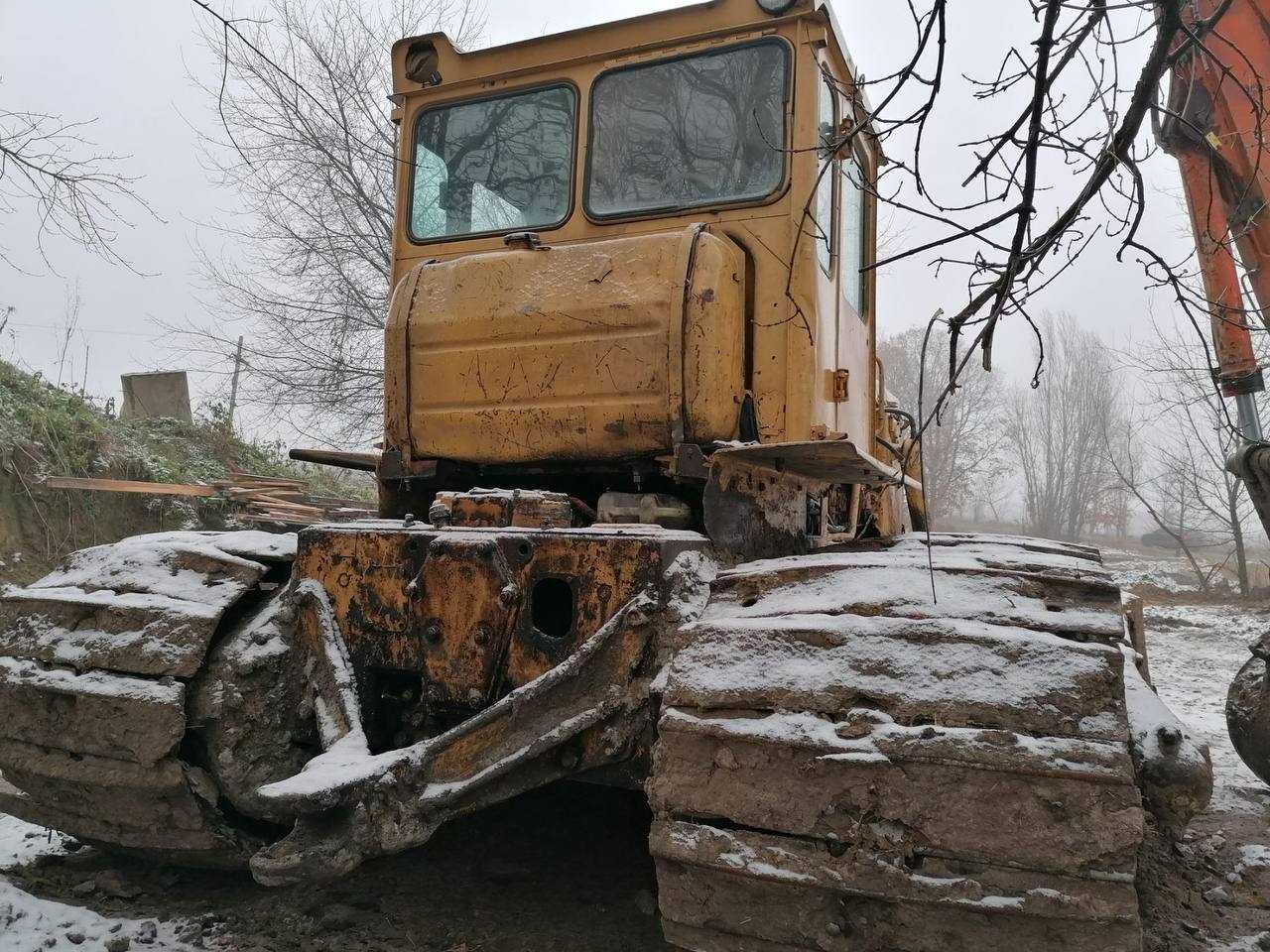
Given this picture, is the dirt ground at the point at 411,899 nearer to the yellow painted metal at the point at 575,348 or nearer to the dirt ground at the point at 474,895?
the dirt ground at the point at 474,895

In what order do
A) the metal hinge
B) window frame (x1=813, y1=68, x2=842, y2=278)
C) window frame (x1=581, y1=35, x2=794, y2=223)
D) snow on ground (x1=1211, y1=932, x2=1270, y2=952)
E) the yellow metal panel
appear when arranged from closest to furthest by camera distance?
snow on ground (x1=1211, y1=932, x2=1270, y2=952) < the yellow metal panel < window frame (x1=581, y1=35, x2=794, y2=223) < window frame (x1=813, y1=68, x2=842, y2=278) < the metal hinge

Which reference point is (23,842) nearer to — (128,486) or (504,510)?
(504,510)

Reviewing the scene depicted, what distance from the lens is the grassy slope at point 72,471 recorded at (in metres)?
9.47

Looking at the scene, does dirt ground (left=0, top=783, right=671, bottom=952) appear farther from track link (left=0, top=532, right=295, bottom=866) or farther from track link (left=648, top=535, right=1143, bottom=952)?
track link (left=648, top=535, right=1143, bottom=952)

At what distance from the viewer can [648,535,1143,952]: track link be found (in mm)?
1666

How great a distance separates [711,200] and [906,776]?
225 centimetres

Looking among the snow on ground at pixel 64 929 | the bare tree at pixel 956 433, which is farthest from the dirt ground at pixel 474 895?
the bare tree at pixel 956 433

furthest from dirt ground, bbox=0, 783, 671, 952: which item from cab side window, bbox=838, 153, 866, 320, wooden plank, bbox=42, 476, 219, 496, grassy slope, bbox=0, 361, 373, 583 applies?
wooden plank, bbox=42, 476, 219, 496

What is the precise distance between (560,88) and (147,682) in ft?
8.55

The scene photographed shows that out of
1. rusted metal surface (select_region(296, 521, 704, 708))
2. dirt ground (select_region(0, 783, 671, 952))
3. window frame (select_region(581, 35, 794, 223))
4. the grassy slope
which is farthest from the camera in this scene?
the grassy slope

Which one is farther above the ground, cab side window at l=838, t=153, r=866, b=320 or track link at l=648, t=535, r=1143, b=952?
cab side window at l=838, t=153, r=866, b=320

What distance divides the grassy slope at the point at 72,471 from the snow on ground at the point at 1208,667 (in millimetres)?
9894

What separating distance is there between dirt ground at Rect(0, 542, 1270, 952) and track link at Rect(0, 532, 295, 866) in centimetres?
18

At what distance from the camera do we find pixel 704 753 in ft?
6.27
